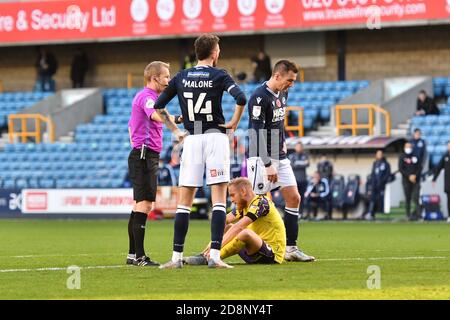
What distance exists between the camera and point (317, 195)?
28.7 metres

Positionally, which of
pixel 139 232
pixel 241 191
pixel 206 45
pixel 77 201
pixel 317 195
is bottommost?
pixel 77 201

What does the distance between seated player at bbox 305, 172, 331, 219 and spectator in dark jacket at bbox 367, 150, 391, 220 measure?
111 cm

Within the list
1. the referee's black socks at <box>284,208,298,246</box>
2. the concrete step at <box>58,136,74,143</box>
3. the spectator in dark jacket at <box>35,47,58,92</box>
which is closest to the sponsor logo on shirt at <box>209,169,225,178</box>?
the referee's black socks at <box>284,208,298,246</box>

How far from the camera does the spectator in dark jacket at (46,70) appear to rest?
41.0 m

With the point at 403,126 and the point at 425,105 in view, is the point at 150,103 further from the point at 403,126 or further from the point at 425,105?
the point at 403,126

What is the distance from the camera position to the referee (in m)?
12.6

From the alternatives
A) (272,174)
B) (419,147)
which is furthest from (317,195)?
(272,174)

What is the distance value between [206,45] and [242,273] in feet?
7.36

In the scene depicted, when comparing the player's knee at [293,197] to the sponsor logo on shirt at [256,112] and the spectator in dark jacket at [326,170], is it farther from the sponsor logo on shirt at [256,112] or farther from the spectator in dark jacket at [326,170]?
the spectator in dark jacket at [326,170]

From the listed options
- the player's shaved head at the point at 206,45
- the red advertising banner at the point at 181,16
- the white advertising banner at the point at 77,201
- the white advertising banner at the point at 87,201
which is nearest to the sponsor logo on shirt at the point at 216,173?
the player's shaved head at the point at 206,45

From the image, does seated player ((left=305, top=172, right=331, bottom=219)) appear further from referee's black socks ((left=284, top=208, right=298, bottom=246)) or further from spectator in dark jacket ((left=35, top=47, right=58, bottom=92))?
referee's black socks ((left=284, top=208, right=298, bottom=246))
